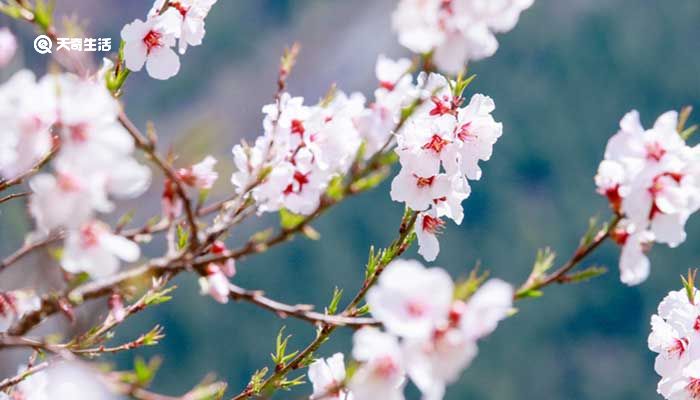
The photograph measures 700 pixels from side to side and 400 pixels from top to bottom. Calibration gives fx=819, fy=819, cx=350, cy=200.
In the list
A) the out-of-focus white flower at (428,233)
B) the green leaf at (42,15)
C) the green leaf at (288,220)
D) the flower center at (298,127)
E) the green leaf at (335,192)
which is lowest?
the green leaf at (288,220)

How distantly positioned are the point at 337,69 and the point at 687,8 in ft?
8.31

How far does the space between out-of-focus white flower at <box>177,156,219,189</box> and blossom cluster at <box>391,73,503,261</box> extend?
7.8 inches

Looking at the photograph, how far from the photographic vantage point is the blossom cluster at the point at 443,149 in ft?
2.48

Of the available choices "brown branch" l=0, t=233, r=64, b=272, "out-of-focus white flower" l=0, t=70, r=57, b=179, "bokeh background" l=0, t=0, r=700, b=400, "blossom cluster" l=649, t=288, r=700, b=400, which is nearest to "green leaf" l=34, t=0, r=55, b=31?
"out-of-focus white flower" l=0, t=70, r=57, b=179

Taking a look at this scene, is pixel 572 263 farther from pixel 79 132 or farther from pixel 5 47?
pixel 5 47

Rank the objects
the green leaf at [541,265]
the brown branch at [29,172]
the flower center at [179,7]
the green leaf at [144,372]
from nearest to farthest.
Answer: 1. the green leaf at [144,372]
2. the green leaf at [541,265]
3. the brown branch at [29,172]
4. the flower center at [179,7]

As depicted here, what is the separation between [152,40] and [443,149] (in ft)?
0.99

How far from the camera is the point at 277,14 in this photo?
245 inches

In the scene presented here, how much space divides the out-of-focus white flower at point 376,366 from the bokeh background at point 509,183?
15.7 ft

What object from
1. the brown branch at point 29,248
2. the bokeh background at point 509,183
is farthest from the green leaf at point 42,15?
the bokeh background at point 509,183

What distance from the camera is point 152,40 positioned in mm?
800

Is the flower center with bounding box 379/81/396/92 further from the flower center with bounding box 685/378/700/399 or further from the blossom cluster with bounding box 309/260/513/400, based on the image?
the flower center with bounding box 685/378/700/399

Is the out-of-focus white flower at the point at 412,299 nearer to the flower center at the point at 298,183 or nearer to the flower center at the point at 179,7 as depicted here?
the flower center at the point at 298,183

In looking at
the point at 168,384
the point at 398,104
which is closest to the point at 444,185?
the point at 398,104
